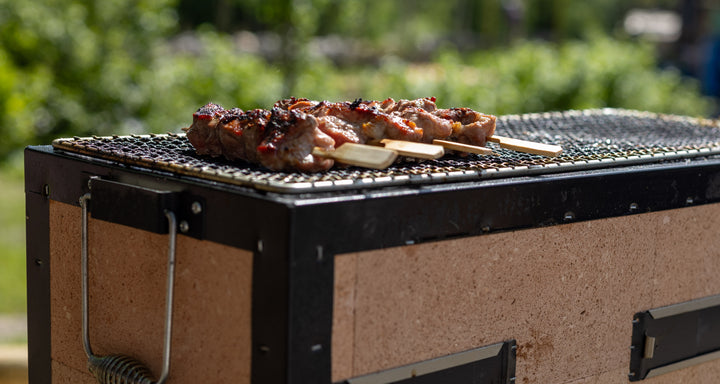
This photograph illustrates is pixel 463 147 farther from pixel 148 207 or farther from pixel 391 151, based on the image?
pixel 148 207

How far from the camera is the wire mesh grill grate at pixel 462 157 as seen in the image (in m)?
2.08

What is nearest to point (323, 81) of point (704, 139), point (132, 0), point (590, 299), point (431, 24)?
point (132, 0)

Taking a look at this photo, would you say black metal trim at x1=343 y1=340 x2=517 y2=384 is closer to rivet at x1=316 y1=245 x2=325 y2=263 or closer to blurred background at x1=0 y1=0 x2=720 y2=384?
rivet at x1=316 y1=245 x2=325 y2=263

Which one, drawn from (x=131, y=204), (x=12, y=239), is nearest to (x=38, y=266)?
(x=131, y=204)

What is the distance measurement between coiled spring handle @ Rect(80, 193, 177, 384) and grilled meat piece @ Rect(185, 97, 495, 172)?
347 millimetres

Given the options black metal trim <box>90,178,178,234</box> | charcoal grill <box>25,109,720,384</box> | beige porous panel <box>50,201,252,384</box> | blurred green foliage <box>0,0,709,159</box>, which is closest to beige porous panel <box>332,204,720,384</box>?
charcoal grill <box>25,109,720,384</box>

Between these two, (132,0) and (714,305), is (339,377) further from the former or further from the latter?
(132,0)

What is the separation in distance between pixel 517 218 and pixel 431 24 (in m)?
30.5

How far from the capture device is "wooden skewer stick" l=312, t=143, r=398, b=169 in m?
2.11

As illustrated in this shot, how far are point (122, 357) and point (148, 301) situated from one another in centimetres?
18

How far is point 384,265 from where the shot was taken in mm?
2043

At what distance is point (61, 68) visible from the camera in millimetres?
11383

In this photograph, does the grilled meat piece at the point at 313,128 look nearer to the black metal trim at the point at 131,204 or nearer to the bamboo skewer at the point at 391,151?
the bamboo skewer at the point at 391,151

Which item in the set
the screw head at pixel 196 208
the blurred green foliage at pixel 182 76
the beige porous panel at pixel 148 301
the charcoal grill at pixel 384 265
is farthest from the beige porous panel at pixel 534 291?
the blurred green foliage at pixel 182 76
